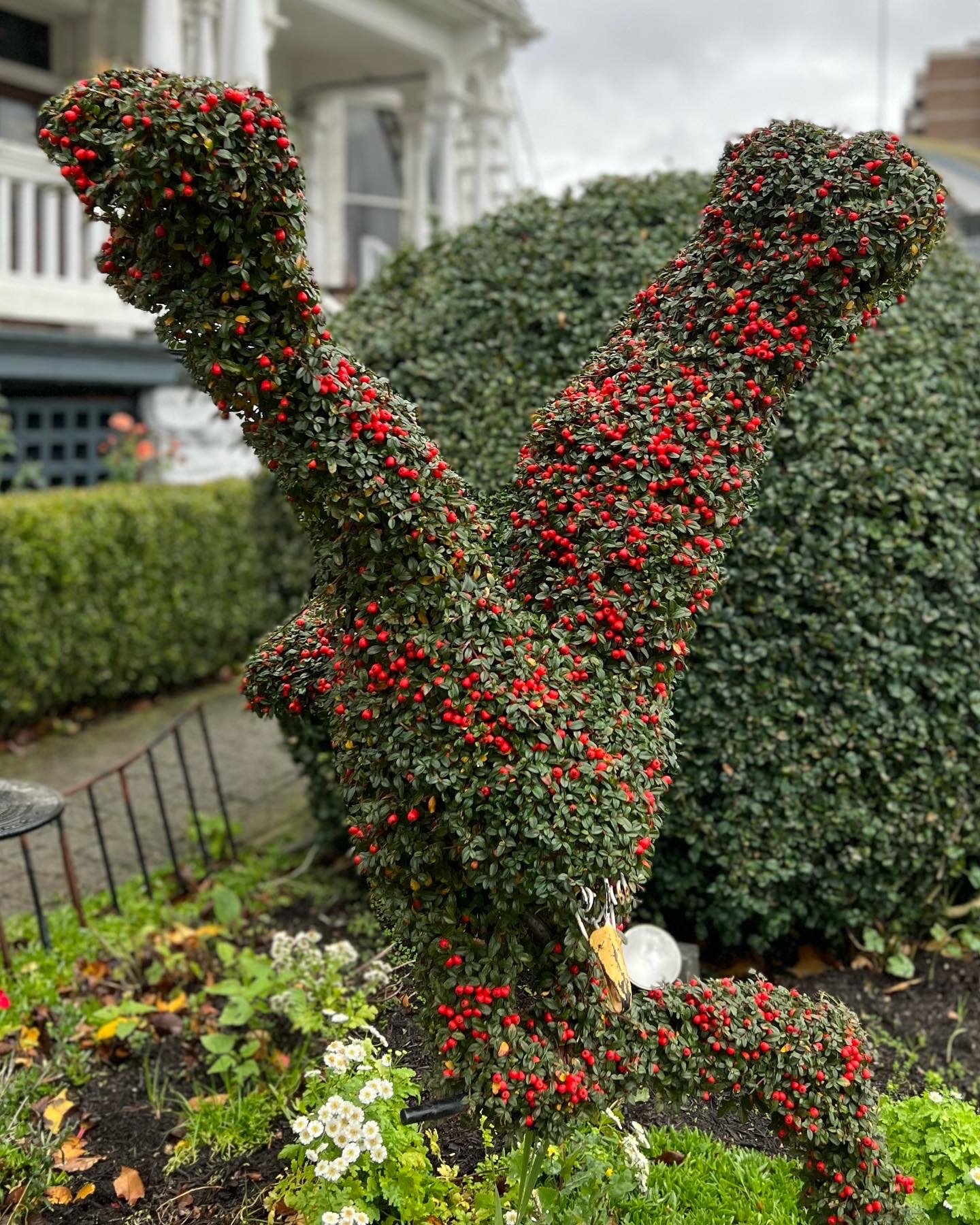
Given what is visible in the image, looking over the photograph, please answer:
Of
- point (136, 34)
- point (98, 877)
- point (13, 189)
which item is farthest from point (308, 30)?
point (98, 877)

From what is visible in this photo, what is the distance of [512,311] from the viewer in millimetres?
4250

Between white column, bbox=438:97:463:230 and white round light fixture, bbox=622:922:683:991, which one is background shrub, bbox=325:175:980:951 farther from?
white column, bbox=438:97:463:230

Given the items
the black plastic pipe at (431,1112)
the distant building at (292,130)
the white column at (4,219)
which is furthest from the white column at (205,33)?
the black plastic pipe at (431,1112)

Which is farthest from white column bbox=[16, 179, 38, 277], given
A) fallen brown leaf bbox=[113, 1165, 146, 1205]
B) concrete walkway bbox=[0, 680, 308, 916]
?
fallen brown leaf bbox=[113, 1165, 146, 1205]

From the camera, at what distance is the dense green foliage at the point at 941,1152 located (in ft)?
8.24

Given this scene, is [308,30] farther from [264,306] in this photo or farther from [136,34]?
[264,306]

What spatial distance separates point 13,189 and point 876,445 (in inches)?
329

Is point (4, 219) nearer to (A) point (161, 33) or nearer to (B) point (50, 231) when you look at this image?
(B) point (50, 231)

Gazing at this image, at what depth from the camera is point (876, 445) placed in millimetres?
3760

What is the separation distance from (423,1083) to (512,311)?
113 inches

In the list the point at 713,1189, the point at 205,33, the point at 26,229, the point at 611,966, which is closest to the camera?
the point at 611,966

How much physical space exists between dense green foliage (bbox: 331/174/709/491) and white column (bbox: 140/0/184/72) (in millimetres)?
5502

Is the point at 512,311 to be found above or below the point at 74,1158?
above

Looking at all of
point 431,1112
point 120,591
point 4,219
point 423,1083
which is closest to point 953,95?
point 4,219
